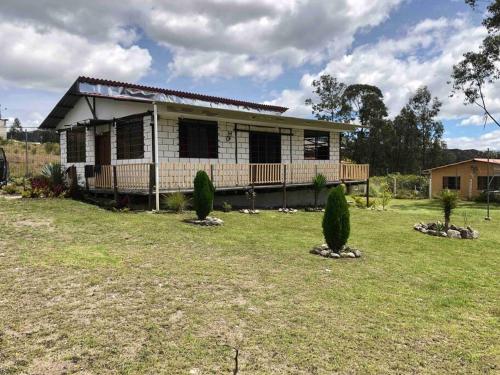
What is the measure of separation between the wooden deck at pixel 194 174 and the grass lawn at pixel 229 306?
144 inches

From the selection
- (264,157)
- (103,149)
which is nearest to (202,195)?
(264,157)

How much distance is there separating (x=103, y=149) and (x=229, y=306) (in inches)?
509

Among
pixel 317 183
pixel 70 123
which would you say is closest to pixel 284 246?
pixel 317 183

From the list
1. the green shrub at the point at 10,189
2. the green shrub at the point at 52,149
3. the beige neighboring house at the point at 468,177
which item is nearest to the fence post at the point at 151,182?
the green shrub at the point at 10,189

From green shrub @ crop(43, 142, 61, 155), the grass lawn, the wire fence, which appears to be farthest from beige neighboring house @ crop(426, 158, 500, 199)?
green shrub @ crop(43, 142, 61, 155)

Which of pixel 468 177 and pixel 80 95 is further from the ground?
pixel 80 95

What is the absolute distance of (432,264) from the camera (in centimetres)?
804

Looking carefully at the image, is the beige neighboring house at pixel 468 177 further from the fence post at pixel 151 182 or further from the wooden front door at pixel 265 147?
the fence post at pixel 151 182

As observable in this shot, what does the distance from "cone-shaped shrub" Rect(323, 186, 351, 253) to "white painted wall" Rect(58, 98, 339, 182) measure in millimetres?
7038

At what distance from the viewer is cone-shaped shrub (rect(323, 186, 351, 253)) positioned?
8148mm

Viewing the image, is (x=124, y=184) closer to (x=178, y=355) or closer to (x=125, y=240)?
(x=125, y=240)

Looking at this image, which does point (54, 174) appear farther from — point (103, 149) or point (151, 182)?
point (151, 182)

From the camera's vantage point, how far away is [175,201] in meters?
12.3

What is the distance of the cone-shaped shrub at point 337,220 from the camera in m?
8.15
